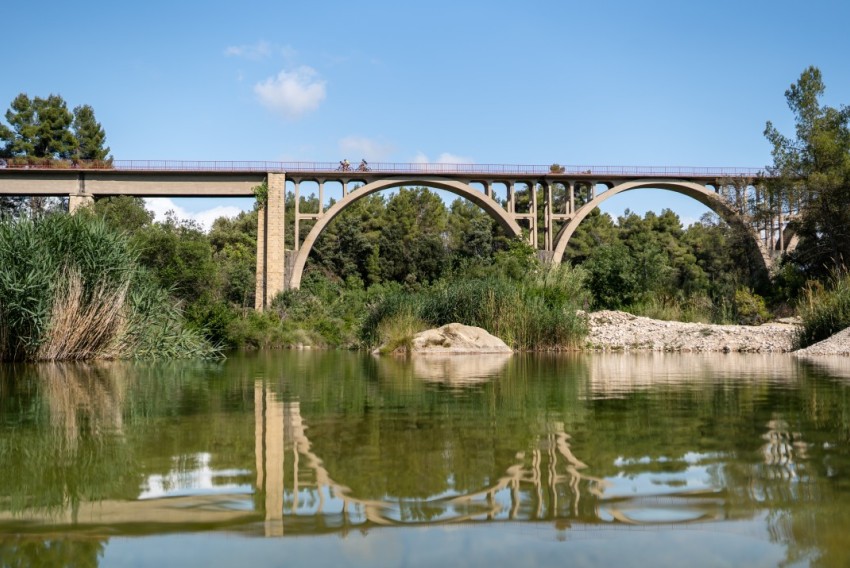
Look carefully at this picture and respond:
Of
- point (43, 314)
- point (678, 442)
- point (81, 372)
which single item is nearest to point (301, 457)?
Answer: point (678, 442)

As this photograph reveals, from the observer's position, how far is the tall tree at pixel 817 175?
3188 centimetres

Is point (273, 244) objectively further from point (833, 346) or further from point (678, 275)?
point (833, 346)

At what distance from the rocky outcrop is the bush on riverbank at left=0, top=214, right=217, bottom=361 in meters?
5.99

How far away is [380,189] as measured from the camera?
39188 millimetres

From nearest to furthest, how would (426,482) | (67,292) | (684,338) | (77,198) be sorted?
(426,482)
(67,292)
(684,338)
(77,198)

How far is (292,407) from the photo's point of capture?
598 centimetres

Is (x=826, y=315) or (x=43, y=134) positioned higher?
(x=43, y=134)

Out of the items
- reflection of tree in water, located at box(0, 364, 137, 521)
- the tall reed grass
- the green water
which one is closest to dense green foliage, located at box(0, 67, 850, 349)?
the tall reed grass

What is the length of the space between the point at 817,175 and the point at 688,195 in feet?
29.9

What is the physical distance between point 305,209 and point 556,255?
74.7ft

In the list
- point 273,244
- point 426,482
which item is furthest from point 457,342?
point 273,244

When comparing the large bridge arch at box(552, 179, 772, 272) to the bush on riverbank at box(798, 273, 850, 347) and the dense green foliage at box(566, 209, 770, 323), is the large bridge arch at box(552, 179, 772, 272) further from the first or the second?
the bush on riverbank at box(798, 273, 850, 347)

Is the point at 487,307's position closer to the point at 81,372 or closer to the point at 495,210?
the point at 81,372

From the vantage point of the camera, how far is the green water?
7.16 ft
